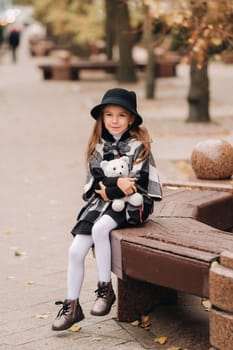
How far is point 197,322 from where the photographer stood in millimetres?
5883

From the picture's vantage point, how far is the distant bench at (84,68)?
3141 centimetres

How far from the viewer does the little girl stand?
5.68m

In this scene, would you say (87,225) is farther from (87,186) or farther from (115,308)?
(115,308)

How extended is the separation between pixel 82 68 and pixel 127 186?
26.5m

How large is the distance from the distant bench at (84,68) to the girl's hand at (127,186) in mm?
25737

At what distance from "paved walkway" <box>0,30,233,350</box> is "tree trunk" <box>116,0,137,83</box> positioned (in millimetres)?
493

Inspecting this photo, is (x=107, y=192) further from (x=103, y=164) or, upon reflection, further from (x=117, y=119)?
(x=117, y=119)

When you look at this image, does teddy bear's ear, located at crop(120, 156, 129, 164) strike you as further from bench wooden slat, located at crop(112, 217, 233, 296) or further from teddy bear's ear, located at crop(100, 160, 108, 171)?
bench wooden slat, located at crop(112, 217, 233, 296)

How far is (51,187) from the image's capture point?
11328mm

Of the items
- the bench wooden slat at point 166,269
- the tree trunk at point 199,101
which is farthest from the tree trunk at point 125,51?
the bench wooden slat at point 166,269

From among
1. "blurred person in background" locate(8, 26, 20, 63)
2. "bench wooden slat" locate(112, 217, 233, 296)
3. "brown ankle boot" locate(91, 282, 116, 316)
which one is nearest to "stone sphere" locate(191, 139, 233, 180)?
"bench wooden slat" locate(112, 217, 233, 296)

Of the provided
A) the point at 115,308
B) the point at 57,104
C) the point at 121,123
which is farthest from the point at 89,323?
the point at 57,104

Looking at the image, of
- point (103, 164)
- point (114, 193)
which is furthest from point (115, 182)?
point (103, 164)

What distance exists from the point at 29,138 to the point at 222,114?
5178mm
